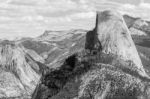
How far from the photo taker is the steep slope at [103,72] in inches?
4149

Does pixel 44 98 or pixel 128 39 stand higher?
pixel 128 39

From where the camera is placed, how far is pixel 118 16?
424 feet

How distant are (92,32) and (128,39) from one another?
13.7 m

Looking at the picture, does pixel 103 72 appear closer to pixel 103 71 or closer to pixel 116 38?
pixel 103 71

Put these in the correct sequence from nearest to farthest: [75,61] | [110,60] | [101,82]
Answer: [101,82] < [110,60] < [75,61]

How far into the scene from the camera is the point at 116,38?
122250 mm

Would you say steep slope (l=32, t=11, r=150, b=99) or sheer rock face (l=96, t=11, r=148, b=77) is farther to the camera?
sheer rock face (l=96, t=11, r=148, b=77)

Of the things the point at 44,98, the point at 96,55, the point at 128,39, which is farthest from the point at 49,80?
the point at 128,39

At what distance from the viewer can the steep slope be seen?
105 m

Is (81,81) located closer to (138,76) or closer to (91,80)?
(91,80)

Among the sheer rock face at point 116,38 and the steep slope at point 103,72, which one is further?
the sheer rock face at point 116,38

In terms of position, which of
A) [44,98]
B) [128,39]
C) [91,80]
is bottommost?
[44,98]

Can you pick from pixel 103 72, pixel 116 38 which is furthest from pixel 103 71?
pixel 116 38

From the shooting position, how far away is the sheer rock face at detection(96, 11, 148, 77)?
120m
